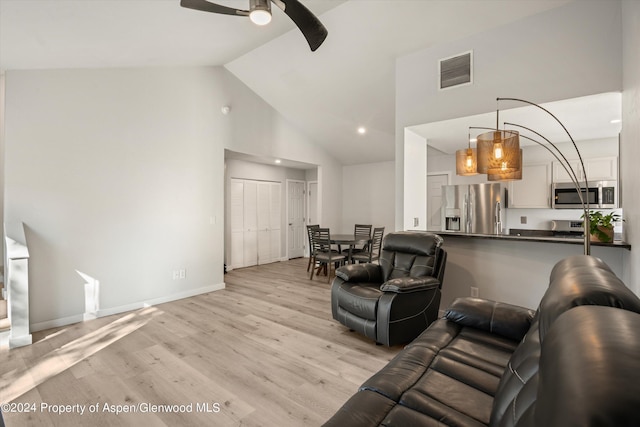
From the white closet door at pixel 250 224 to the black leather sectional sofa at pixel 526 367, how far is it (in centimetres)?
527

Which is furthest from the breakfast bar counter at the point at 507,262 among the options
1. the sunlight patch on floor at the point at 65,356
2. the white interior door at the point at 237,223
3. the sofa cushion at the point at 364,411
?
the white interior door at the point at 237,223

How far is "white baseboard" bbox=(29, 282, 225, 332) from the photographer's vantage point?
3.43m

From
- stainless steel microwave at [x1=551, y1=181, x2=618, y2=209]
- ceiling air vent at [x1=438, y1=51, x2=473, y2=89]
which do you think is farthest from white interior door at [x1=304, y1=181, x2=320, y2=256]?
stainless steel microwave at [x1=551, y1=181, x2=618, y2=209]

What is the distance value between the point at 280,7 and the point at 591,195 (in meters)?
5.00

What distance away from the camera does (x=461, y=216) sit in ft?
18.1

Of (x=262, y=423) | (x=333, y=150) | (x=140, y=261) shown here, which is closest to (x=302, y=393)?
(x=262, y=423)

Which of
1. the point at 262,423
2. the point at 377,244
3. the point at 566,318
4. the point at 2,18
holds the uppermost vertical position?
the point at 2,18

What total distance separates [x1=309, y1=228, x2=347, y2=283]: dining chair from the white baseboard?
1.71 metres

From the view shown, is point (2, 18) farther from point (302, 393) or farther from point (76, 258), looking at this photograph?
point (302, 393)

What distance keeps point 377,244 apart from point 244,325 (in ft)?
12.0

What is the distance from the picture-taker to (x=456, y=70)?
11.3 feet

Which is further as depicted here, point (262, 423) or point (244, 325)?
point (244, 325)

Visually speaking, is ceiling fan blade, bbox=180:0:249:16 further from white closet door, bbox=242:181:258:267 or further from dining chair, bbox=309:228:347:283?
white closet door, bbox=242:181:258:267

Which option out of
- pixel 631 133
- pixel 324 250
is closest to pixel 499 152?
pixel 631 133
